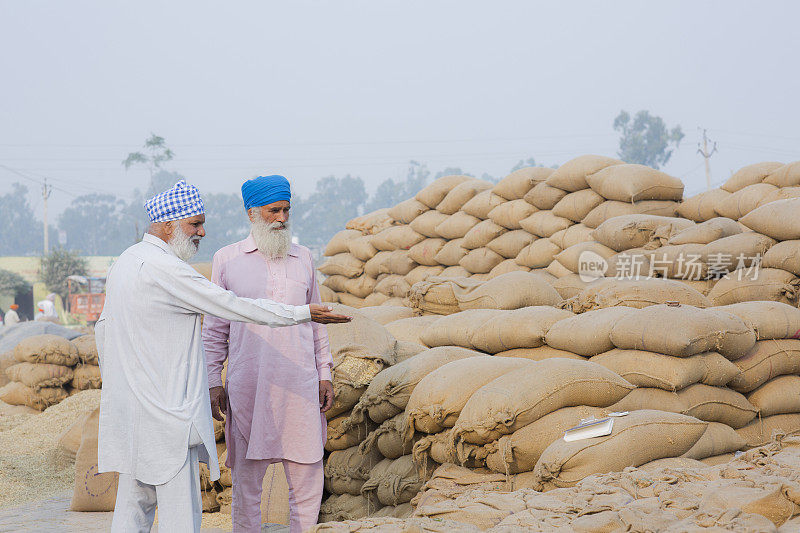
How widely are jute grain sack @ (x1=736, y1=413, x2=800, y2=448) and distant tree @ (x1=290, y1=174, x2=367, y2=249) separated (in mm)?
51222

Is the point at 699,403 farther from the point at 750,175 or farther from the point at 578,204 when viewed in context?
the point at 750,175

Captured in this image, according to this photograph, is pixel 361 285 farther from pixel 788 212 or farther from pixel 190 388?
pixel 190 388

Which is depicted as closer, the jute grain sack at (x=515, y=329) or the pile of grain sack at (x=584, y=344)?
the pile of grain sack at (x=584, y=344)

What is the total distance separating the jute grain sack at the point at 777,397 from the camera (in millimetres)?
3977

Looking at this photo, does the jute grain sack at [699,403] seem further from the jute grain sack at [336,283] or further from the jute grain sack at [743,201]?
the jute grain sack at [336,283]

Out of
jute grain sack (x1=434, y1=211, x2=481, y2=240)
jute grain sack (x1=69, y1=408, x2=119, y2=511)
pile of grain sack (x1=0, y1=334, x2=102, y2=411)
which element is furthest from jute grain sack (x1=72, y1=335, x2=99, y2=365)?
jute grain sack (x1=434, y1=211, x2=481, y2=240)

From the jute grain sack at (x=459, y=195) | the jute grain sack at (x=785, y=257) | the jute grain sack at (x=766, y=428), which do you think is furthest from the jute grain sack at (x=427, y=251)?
the jute grain sack at (x=766, y=428)

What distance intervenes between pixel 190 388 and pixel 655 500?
140 centimetres

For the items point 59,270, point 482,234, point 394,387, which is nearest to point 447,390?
point 394,387

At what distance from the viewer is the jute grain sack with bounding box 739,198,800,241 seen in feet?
15.8

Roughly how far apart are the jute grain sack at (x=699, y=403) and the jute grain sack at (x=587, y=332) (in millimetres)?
296

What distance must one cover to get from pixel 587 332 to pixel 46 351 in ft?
17.1

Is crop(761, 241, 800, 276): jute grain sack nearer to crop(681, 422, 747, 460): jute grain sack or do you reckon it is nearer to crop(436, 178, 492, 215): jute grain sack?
crop(681, 422, 747, 460): jute grain sack

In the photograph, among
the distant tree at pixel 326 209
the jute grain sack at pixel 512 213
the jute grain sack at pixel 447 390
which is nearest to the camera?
the jute grain sack at pixel 447 390
